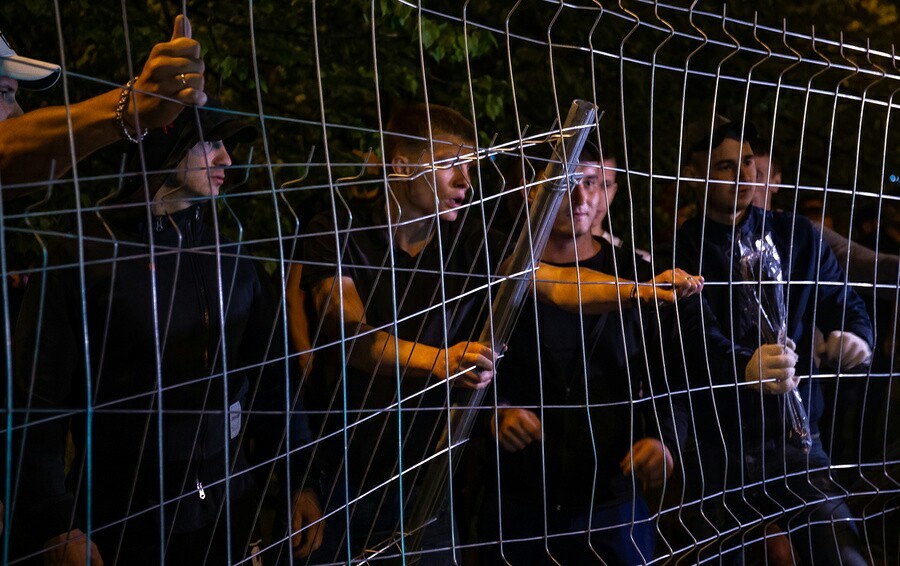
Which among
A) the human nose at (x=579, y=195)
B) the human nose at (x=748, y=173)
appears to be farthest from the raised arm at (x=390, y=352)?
the human nose at (x=748, y=173)

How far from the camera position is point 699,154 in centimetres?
352

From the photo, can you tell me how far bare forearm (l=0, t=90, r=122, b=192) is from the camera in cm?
188

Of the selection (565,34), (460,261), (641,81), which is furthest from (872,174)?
(460,261)

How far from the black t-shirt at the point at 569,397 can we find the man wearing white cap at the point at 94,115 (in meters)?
1.42

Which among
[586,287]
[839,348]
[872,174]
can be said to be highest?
[586,287]

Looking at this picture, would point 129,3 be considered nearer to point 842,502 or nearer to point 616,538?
point 616,538

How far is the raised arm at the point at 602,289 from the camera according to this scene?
231 cm

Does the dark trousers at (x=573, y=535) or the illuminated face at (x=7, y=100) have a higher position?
the illuminated face at (x=7, y=100)

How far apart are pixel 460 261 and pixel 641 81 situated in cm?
357

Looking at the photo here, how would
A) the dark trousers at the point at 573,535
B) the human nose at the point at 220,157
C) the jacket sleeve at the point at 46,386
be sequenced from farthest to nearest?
the dark trousers at the point at 573,535, the human nose at the point at 220,157, the jacket sleeve at the point at 46,386

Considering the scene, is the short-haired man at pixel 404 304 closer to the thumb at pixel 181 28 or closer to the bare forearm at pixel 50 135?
the bare forearm at pixel 50 135

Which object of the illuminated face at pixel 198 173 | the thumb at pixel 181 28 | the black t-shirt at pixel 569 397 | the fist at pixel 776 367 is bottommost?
the black t-shirt at pixel 569 397

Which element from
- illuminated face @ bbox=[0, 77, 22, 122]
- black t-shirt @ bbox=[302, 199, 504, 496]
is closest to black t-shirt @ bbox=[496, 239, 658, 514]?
black t-shirt @ bbox=[302, 199, 504, 496]

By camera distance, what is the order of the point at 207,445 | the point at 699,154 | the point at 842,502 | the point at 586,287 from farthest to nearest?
the point at 699,154
the point at 842,502
the point at 586,287
the point at 207,445
